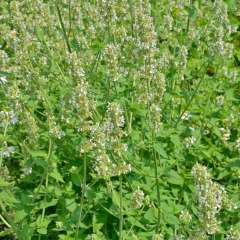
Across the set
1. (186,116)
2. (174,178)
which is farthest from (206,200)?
(186,116)

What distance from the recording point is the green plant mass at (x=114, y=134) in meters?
2.99

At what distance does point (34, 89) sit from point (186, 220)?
1591 millimetres

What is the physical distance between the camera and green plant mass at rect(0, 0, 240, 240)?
2.99 m

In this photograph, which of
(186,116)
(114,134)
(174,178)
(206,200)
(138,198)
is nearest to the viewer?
(206,200)

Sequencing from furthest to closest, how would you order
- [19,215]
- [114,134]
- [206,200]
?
[19,215], [114,134], [206,200]

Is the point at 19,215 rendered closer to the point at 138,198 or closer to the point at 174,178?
the point at 138,198

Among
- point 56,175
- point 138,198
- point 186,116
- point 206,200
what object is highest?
point 186,116

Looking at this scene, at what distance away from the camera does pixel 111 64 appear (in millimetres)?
3145

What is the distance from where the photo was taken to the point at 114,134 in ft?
8.73

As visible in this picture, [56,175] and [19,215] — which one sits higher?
[56,175]

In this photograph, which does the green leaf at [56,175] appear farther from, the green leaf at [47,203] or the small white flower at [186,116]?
the small white flower at [186,116]

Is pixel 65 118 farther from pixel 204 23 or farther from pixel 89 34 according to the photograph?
pixel 204 23

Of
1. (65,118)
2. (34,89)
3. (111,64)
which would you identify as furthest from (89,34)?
(111,64)

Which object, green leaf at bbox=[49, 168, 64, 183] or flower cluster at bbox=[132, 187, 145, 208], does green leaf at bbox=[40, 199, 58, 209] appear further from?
flower cluster at bbox=[132, 187, 145, 208]
